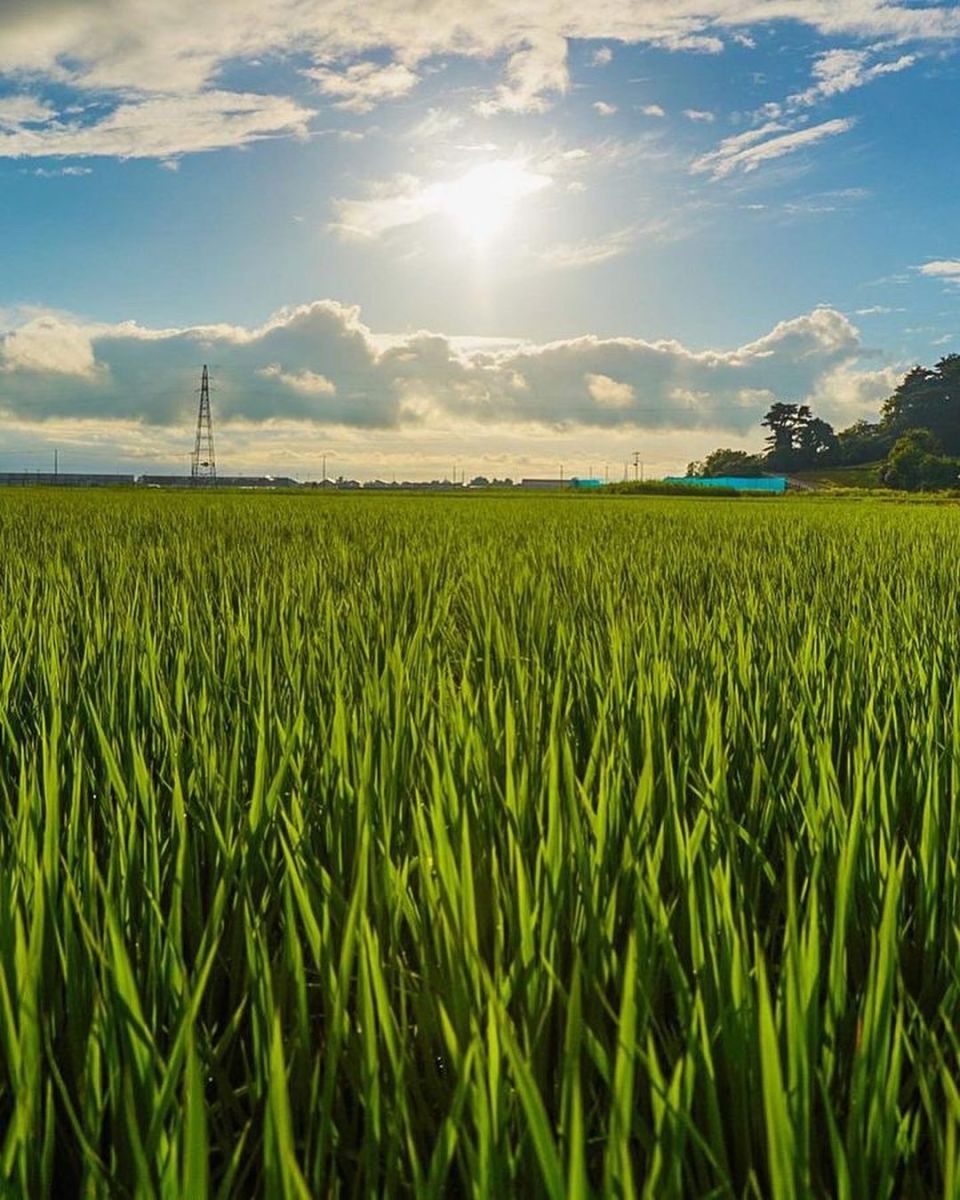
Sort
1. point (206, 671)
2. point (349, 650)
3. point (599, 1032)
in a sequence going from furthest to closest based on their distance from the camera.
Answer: point (349, 650) → point (206, 671) → point (599, 1032)

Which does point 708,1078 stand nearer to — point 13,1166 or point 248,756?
point 13,1166

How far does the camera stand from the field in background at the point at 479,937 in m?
0.60

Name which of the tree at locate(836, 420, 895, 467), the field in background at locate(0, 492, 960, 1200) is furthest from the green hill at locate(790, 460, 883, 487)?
the field in background at locate(0, 492, 960, 1200)

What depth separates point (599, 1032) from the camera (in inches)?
31.9

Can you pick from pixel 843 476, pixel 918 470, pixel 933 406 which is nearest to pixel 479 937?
pixel 918 470

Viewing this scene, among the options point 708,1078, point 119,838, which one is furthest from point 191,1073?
point 119,838

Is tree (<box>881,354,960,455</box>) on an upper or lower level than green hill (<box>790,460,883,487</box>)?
upper

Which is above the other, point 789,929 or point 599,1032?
point 789,929

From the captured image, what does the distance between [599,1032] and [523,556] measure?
15.1 feet

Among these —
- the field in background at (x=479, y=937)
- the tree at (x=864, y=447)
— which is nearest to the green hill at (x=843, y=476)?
the tree at (x=864, y=447)

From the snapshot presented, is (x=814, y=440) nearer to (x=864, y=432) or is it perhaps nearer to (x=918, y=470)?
(x=864, y=432)

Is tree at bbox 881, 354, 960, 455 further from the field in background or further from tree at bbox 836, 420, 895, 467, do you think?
the field in background

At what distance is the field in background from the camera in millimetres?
599

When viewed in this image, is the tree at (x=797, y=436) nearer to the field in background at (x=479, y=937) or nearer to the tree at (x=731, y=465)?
the tree at (x=731, y=465)
